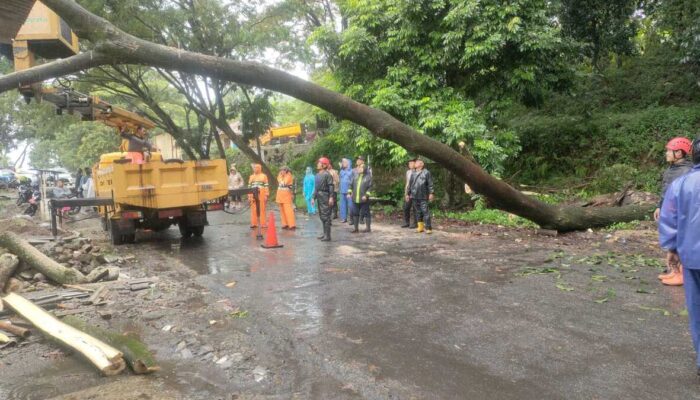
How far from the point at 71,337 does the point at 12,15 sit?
12.1ft

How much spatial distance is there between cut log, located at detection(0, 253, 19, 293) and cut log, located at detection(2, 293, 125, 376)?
2.07 ft

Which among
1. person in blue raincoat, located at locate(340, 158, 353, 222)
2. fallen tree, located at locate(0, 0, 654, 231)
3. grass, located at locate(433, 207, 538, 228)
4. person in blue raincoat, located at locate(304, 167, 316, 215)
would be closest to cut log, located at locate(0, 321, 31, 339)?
fallen tree, located at locate(0, 0, 654, 231)

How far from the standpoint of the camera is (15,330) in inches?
178

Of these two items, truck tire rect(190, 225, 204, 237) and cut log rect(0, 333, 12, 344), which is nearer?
cut log rect(0, 333, 12, 344)

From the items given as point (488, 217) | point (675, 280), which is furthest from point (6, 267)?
point (488, 217)

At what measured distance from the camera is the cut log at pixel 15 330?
448 cm

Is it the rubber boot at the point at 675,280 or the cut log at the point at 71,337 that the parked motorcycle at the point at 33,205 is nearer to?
the cut log at the point at 71,337

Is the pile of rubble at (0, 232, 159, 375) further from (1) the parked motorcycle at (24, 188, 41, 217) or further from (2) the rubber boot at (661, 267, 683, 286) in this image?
(1) the parked motorcycle at (24, 188, 41, 217)

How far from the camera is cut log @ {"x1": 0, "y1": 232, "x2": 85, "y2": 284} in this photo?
247 inches

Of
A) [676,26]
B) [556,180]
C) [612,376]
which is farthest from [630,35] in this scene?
[612,376]

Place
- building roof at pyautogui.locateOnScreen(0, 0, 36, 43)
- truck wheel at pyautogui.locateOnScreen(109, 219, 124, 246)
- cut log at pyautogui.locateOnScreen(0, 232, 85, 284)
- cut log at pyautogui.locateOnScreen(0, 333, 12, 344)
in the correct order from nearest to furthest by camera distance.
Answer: cut log at pyautogui.locateOnScreen(0, 333, 12, 344)
building roof at pyautogui.locateOnScreen(0, 0, 36, 43)
cut log at pyautogui.locateOnScreen(0, 232, 85, 284)
truck wheel at pyautogui.locateOnScreen(109, 219, 124, 246)

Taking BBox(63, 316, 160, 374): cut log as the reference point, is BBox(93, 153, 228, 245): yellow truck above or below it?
above

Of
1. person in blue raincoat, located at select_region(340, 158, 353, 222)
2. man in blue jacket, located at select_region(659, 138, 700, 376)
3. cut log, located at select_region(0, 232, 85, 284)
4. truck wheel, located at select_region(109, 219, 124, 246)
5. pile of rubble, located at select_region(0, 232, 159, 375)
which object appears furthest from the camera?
person in blue raincoat, located at select_region(340, 158, 353, 222)

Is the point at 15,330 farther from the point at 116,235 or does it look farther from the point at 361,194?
the point at 361,194
